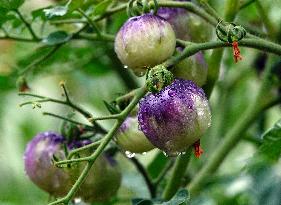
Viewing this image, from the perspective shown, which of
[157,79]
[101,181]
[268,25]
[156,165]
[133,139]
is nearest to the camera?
[157,79]

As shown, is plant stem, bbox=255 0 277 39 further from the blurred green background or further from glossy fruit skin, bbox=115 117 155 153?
glossy fruit skin, bbox=115 117 155 153

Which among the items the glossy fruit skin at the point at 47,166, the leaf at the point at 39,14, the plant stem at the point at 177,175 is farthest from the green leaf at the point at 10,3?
the plant stem at the point at 177,175

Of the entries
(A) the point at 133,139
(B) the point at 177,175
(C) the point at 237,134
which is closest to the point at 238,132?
(C) the point at 237,134

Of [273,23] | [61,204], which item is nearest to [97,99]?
[273,23]

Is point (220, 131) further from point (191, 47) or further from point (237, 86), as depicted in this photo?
point (191, 47)

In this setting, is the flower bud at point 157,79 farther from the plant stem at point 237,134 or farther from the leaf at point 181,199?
the plant stem at point 237,134

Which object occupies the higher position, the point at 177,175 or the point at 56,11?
the point at 56,11

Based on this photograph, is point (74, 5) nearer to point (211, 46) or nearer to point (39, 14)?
point (39, 14)

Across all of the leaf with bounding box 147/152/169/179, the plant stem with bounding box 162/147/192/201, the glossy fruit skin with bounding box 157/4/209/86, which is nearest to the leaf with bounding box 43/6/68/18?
the glossy fruit skin with bounding box 157/4/209/86
